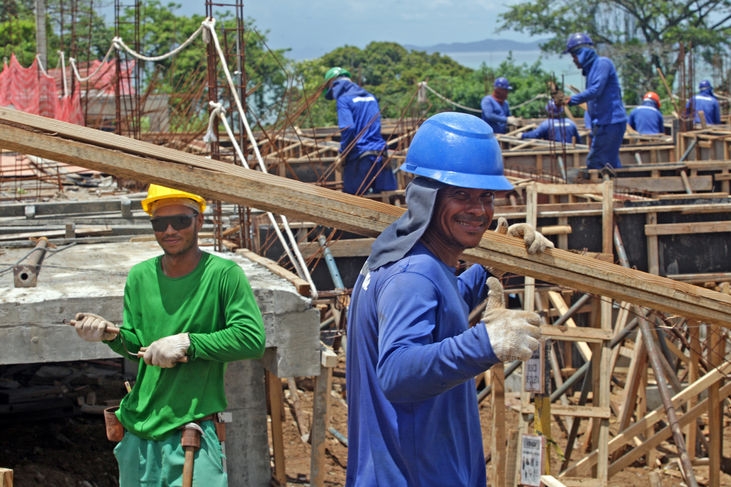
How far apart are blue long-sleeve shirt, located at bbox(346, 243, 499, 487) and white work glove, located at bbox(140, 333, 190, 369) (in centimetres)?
124

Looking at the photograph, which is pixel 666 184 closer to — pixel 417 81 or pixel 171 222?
pixel 171 222

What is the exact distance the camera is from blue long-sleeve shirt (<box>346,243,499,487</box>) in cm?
278

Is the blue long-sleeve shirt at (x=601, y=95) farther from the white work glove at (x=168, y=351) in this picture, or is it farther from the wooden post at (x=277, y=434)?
the white work glove at (x=168, y=351)

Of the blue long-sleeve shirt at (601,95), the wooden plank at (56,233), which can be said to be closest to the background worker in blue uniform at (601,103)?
the blue long-sleeve shirt at (601,95)

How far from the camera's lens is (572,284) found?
12.3 ft

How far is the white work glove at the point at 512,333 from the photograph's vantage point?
276 centimetres

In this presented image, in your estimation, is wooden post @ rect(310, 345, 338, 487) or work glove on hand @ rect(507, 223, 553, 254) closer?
work glove on hand @ rect(507, 223, 553, 254)

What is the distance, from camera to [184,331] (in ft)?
14.5

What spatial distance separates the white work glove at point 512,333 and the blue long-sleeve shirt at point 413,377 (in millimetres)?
24

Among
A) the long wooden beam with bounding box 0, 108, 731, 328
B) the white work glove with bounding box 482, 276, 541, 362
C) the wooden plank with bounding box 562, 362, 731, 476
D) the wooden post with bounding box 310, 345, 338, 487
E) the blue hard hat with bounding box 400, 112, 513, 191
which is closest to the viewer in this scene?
the white work glove with bounding box 482, 276, 541, 362

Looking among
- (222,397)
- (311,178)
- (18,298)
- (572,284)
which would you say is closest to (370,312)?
(572,284)

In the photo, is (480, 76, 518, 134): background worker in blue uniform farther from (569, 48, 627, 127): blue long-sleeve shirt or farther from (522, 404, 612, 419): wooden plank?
(522, 404, 612, 419): wooden plank

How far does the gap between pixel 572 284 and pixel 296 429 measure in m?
6.32

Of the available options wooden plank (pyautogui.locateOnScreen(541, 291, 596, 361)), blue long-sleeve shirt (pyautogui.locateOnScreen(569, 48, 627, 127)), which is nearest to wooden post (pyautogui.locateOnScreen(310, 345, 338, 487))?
wooden plank (pyautogui.locateOnScreen(541, 291, 596, 361))
